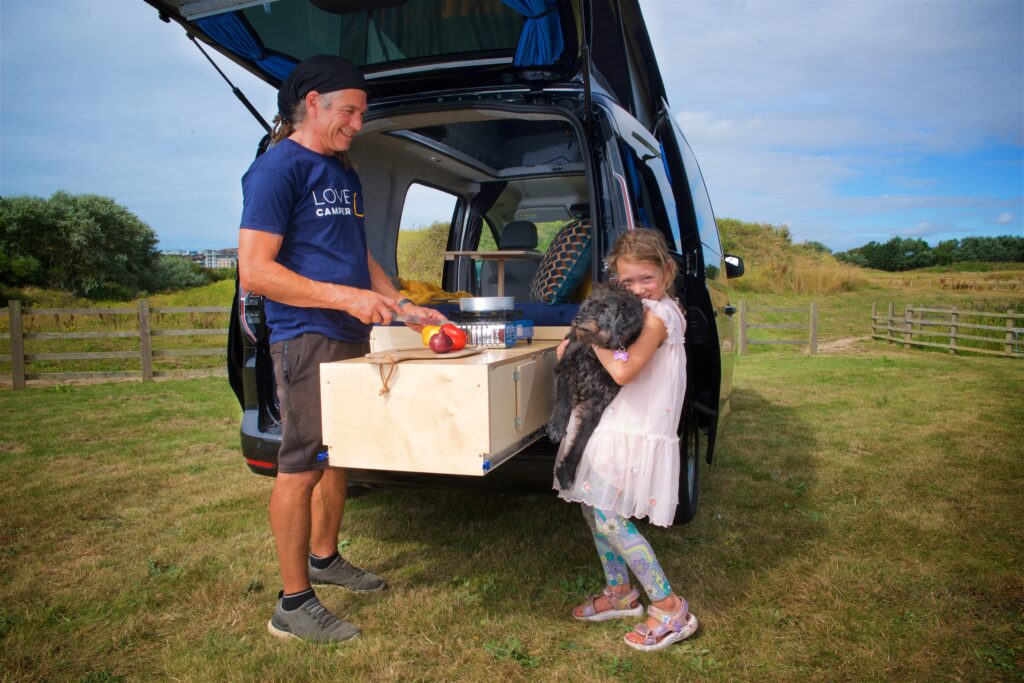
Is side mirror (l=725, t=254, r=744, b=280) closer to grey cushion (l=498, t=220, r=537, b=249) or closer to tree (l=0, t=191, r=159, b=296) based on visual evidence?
grey cushion (l=498, t=220, r=537, b=249)

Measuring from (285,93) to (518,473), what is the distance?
1584mm

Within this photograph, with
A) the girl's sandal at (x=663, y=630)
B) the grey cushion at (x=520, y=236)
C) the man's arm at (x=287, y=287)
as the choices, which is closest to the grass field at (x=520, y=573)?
the girl's sandal at (x=663, y=630)

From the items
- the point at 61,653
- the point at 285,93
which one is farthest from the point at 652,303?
the point at 61,653

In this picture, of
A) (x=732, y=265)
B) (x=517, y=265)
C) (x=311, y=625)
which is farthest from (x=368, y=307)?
(x=732, y=265)

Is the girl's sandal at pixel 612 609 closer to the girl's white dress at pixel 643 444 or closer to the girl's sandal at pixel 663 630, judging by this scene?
the girl's sandal at pixel 663 630

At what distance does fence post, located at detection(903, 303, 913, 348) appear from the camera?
555 inches

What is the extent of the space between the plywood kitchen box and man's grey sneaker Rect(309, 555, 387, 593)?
0.88 m

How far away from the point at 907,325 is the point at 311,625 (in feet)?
49.6

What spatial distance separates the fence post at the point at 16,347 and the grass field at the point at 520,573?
4.81 m

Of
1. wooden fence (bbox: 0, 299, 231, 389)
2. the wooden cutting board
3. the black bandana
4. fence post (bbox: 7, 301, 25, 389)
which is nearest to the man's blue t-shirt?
the black bandana

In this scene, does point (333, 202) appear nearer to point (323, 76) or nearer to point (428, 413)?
point (323, 76)

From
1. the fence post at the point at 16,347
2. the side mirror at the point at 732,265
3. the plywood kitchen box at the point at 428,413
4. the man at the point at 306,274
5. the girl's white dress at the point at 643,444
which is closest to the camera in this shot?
the plywood kitchen box at the point at 428,413

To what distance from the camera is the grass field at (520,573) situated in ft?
7.13

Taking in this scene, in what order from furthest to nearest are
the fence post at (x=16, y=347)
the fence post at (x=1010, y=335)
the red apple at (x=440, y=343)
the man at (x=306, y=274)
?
the fence post at (x=1010, y=335) → the fence post at (x=16, y=347) → the man at (x=306, y=274) → the red apple at (x=440, y=343)
